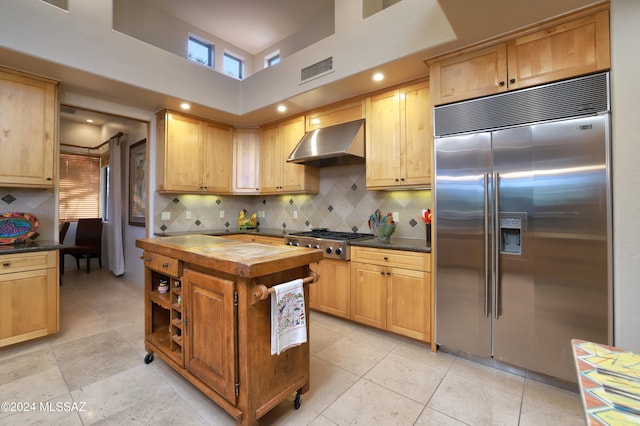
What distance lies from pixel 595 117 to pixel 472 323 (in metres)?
1.68

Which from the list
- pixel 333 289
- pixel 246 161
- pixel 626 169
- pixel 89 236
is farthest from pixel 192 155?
pixel 626 169

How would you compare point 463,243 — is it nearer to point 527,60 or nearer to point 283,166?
point 527,60

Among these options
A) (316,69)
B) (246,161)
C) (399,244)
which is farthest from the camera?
(246,161)

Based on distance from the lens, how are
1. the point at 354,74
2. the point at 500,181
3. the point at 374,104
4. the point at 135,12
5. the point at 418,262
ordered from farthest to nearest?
the point at 135,12, the point at 374,104, the point at 354,74, the point at 418,262, the point at 500,181

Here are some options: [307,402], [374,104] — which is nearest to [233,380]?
[307,402]

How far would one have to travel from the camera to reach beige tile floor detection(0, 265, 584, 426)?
1.67m

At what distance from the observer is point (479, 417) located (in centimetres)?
168

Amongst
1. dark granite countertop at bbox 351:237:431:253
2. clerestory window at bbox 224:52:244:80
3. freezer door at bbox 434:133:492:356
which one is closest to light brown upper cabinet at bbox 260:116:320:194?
clerestory window at bbox 224:52:244:80

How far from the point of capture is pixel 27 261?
250 centimetres

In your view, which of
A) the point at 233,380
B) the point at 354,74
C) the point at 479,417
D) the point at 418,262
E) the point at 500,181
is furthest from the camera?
the point at 354,74

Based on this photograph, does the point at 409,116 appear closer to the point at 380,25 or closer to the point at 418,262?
the point at 380,25

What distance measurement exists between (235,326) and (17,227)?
287 cm

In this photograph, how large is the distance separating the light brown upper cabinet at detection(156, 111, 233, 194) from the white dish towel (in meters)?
2.90

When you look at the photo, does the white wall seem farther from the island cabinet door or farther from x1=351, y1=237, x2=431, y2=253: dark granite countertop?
the island cabinet door
